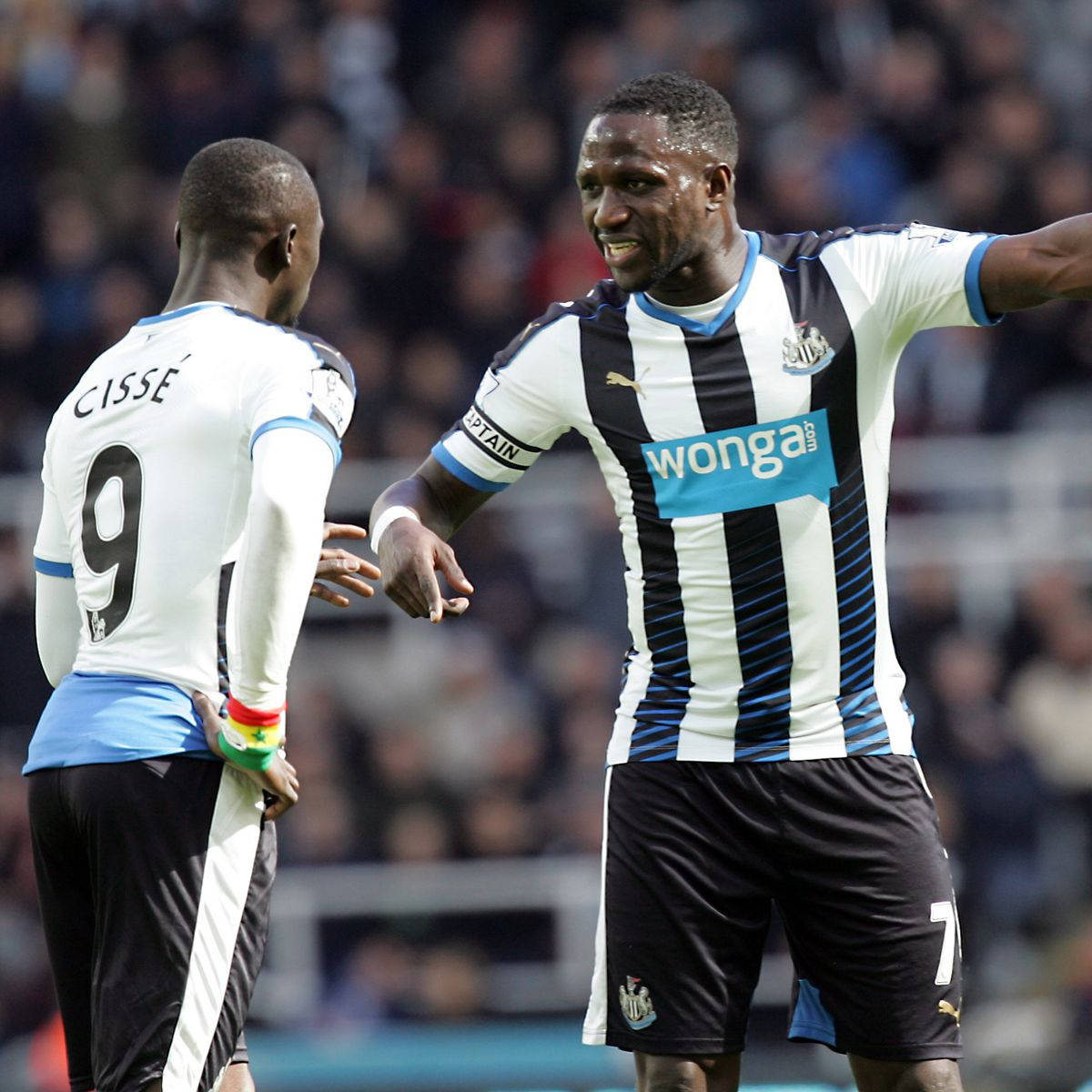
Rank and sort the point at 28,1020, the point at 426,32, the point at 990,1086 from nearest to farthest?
the point at 990,1086
the point at 28,1020
the point at 426,32

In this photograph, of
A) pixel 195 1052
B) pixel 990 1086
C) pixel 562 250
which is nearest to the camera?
pixel 195 1052

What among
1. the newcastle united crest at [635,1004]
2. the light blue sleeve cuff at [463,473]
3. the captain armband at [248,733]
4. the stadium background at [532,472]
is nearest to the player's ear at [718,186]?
the light blue sleeve cuff at [463,473]

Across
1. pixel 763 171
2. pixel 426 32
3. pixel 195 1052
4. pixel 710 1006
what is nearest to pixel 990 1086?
pixel 710 1006

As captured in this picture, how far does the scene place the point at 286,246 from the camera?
425 centimetres

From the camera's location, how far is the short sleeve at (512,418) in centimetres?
442

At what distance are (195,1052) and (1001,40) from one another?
9.44m

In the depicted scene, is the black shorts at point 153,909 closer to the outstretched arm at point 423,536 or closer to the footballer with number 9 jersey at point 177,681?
the footballer with number 9 jersey at point 177,681

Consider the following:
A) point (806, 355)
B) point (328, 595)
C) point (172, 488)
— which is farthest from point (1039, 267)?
point (172, 488)

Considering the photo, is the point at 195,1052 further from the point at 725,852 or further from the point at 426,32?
the point at 426,32

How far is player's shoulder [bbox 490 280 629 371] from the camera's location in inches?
174

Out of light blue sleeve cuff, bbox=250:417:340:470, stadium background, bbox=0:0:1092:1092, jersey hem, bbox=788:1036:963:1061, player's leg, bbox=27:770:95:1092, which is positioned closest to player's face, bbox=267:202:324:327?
light blue sleeve cuff, bbox=250:417:340:470

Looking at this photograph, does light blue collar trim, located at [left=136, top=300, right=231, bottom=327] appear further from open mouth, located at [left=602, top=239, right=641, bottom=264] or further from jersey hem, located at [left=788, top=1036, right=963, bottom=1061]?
jersey hem, located at [left=788, top=1036, right=963, bottom=1061]

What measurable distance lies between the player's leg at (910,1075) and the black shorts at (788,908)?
0.03 metres

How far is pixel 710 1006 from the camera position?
13.6 feet
